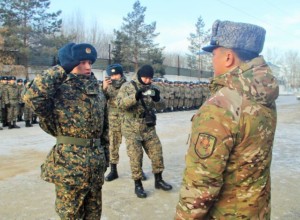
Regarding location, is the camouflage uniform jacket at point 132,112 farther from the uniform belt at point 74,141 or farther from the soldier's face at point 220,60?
the soldier's face at point 220,60

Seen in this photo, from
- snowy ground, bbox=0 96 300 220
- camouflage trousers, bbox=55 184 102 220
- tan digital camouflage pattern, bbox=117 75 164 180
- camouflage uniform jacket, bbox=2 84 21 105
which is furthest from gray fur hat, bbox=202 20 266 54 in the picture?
camouflage uniform jacket, bbox=2 84 21 105

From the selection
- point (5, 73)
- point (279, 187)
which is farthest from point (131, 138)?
point (5, 73)

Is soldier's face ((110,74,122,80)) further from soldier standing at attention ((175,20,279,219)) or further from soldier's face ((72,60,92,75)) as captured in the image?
soldier standing at attention ((175,20,279,219))

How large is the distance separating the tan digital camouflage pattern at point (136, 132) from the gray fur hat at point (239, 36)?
2.87 metres

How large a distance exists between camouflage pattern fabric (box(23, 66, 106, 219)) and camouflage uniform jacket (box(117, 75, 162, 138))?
187 centimetres

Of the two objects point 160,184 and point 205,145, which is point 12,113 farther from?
point 205,145

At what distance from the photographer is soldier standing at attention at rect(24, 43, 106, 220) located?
2.66m

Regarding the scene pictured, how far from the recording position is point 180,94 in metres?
21.5

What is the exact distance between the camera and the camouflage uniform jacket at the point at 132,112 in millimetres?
4746

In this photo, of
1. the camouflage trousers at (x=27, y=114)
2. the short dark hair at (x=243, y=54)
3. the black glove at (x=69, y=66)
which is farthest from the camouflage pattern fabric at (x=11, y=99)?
the short dark hair at (x=243, y=54)

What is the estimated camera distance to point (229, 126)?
65.5 inches

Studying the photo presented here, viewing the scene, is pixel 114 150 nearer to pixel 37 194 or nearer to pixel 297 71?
pixel 37 194

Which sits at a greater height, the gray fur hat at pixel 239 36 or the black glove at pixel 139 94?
the gray fur hat at pixel 239 36

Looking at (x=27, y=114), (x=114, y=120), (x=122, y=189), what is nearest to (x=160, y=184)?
(x=122, y=189)
